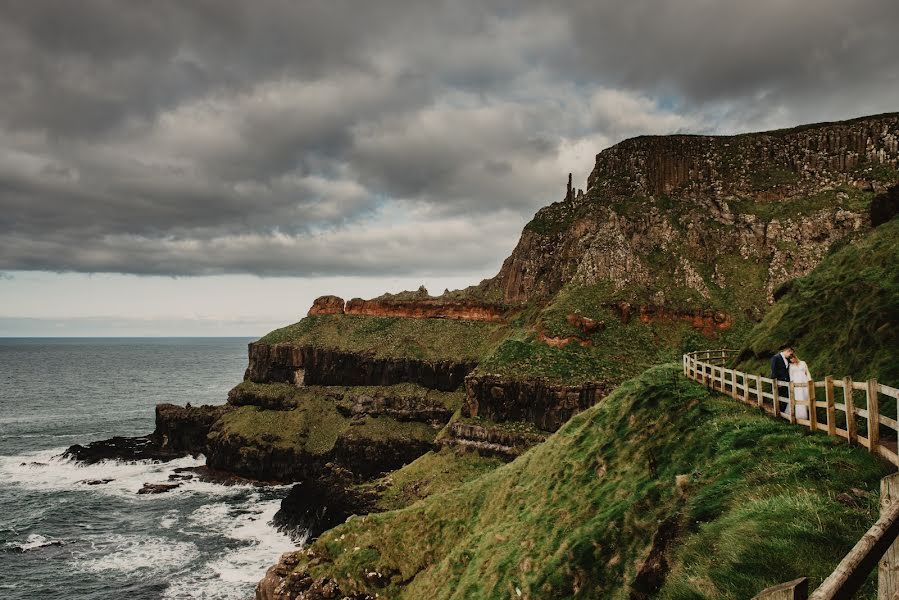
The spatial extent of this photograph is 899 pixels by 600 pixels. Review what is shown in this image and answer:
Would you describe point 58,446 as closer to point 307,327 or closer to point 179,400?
Result: point 307,327

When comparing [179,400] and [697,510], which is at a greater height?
[697,510]

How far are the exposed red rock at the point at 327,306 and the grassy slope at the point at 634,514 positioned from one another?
79.9 metres

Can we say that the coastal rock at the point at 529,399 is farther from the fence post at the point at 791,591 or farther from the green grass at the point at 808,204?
the fence post at the point at 791,591

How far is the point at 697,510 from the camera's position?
14.9 meters

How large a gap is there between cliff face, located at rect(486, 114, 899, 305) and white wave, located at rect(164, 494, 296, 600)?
57.2m

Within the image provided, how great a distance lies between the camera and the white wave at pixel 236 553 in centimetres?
4328

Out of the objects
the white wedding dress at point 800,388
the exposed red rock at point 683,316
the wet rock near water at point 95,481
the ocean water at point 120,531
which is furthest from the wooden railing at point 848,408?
the wet rock near water at point 95,481

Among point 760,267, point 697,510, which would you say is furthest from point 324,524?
point 760,267

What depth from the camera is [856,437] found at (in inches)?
535

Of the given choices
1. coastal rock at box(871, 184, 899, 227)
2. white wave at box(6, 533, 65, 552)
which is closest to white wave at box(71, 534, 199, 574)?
white wave at box(6, 533, 65, 552)

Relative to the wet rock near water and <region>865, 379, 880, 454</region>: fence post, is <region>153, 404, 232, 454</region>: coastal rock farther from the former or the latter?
<region>865, 379, 880, 454</region>: fence post

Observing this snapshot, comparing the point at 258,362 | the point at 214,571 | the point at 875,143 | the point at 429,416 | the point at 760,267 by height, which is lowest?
the point at 214,571

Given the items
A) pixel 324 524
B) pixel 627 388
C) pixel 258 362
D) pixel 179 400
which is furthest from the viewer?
pixel 179 400

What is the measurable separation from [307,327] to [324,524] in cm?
5764
